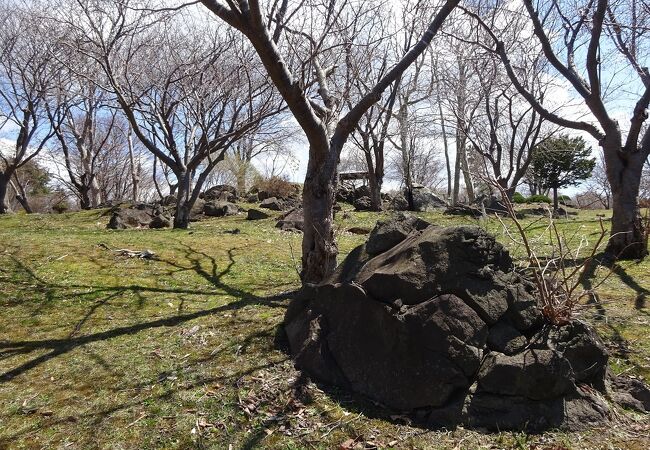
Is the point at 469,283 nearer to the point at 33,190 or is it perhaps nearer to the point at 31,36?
the point at 31,36

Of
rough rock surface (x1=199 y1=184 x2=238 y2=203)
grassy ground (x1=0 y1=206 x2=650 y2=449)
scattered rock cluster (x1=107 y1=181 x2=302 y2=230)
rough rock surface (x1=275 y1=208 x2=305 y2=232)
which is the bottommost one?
grassy ground (x1=0 y1=206 x2=650 y2=449)

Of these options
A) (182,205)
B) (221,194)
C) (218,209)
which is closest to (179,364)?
(182,205)

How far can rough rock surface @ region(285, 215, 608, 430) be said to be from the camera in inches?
115

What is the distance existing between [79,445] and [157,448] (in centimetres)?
51

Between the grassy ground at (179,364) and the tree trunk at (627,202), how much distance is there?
2.56ft

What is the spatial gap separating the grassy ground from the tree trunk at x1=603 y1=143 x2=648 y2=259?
0.78 m

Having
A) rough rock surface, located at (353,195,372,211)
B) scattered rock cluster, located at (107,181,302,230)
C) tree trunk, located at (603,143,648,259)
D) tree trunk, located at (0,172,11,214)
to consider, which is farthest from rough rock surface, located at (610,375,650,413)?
tree trunk, located at (0,172,11,214)

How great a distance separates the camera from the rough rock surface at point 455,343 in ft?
9.59

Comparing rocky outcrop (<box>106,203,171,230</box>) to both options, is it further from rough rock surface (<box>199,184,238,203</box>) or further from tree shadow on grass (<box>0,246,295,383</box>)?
rough rock surface (<box>199,184,238,203</box>)

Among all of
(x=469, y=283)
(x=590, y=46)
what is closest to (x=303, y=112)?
(x=469, y=283)

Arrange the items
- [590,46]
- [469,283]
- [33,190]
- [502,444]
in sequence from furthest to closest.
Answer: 1. [33,190]
2. [590,46]
3. [469,283]
4. [502,444]

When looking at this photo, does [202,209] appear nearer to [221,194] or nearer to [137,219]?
[137,219]

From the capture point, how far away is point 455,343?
9.97ft

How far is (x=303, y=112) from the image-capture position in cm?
464
